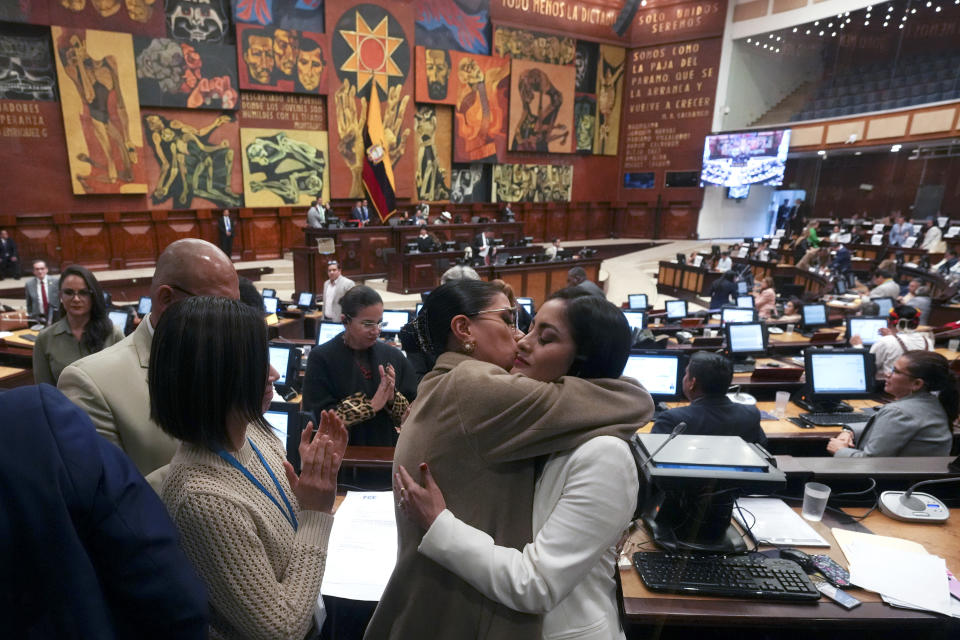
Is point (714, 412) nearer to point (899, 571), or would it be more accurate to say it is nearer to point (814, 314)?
point (899, 571)

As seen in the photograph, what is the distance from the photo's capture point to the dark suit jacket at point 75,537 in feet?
2.14

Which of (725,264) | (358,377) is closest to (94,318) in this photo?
(358,377)

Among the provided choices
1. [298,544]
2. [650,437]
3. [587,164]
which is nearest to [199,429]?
[298,544]

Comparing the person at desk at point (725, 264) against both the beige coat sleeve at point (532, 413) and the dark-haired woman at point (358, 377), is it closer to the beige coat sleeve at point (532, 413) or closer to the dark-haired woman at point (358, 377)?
the dark-haired woman at point (358, 377)

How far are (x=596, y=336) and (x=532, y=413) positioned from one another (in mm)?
242

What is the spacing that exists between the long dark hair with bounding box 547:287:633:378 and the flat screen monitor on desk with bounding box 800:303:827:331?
20.9ft

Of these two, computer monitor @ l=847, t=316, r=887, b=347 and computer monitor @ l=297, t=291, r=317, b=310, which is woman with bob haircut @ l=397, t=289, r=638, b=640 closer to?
computer monitor @ l=847, t=316, r=887, b=347

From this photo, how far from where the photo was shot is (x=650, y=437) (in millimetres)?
1860

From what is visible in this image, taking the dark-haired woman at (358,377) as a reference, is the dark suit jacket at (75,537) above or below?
above

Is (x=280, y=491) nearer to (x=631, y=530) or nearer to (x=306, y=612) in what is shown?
(x=306, y=612)

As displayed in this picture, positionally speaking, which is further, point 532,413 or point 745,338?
point 745,338

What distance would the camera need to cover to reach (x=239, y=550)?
102cm

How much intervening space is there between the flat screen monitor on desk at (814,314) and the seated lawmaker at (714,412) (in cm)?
414

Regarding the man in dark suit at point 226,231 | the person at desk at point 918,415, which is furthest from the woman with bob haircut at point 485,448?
the man in dark suit at point 226,231
